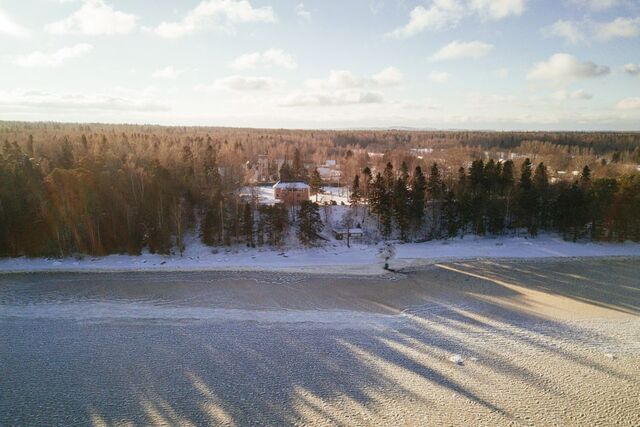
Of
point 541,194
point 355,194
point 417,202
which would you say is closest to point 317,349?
point 417,202

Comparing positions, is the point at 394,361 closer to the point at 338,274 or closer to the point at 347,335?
the point at 347,335

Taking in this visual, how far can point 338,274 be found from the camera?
2906 centimetres

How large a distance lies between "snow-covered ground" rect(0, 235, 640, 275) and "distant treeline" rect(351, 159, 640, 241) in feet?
5.10

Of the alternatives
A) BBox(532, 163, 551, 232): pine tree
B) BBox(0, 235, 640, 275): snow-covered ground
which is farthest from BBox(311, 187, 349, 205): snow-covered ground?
BBox(532, 163, 551, 232): pine tree

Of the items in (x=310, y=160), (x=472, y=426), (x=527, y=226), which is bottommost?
(x=472, y=426)

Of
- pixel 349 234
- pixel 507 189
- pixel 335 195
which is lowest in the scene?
pixel 349 234

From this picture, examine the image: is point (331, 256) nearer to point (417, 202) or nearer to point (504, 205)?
point (417, 202)

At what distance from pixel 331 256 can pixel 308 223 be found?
141 inches

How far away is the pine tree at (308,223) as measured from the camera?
33469 millimetres

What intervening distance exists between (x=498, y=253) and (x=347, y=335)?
19.9 m

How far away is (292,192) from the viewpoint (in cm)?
4219

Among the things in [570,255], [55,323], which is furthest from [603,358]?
[55,323]

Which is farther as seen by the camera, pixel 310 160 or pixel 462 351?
pixel 310 160

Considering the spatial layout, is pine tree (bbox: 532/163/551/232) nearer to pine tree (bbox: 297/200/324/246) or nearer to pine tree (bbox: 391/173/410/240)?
pine tree (bbox: 391/173/410/240)
